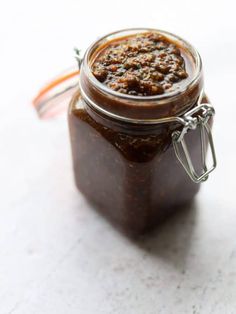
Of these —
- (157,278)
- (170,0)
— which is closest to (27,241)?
(157,278)

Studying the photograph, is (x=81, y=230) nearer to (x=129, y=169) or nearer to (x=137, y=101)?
(x=129, y=169)

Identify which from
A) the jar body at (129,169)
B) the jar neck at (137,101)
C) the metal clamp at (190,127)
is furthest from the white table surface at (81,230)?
the jar neck at (137,101)

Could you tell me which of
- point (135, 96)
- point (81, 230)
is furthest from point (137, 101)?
point (81, 230)

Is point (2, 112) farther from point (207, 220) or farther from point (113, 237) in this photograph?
point (207, 220)

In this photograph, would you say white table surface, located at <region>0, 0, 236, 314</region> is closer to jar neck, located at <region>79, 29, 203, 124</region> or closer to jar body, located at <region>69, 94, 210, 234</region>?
jar body, located at <region>69, 94, 210, 234</region>

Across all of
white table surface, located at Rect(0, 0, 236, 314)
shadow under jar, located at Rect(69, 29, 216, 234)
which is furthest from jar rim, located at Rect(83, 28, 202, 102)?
white table surface, located at Rect(0, 0, 236, 314)

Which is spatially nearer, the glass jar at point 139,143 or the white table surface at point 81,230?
the glass jar at point 139,143

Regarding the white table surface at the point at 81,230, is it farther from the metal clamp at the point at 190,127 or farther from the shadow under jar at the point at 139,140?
the metal clamp at the point at 190,127
